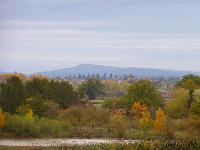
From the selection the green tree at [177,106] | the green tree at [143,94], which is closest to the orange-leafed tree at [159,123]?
the green tree at [177,106]

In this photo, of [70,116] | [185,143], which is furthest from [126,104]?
[185,143]

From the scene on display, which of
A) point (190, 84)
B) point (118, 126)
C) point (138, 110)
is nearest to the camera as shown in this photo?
point (118, 126)

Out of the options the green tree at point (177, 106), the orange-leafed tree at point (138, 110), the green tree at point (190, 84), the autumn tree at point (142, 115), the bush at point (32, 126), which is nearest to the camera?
the bush at point (32, 126)

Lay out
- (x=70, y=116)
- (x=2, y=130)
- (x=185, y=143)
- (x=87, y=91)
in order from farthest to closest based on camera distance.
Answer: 1. (x=87, y=91)
2. (x=70, y=116)
3. (x=2, y=130)
4. (x=185, y=143)

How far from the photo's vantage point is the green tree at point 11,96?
72875 millimetres

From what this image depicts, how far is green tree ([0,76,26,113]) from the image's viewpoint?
72.9 metres

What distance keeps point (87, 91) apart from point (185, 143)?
7835 centimetres

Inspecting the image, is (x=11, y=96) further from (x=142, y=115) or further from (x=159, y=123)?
(x=159, y=123)

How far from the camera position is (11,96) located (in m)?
72.9

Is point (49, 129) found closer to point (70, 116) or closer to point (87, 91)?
point (70, 116)

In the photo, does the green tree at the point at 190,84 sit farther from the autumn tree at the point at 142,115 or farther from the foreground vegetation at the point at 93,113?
the autumn tree at the point at 142,115

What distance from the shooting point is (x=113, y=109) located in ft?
279

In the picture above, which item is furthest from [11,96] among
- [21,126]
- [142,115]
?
[142,115]

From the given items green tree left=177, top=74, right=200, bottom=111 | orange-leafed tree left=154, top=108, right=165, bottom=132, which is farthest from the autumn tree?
green tree left=177, top=74, right=200, bottom=111
